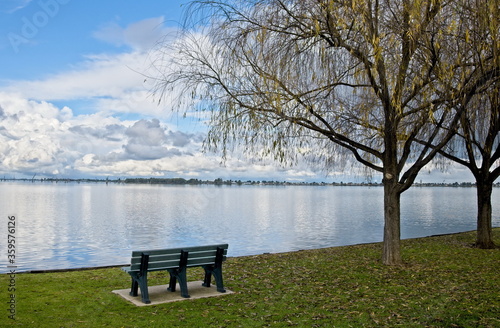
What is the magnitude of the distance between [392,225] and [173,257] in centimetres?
548

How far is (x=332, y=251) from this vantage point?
12977 millimetres

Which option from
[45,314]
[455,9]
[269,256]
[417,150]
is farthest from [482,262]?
[45,314]

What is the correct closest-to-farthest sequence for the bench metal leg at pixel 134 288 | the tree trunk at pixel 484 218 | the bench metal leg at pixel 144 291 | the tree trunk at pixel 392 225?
the bench metal leg at pixel 144 291 → the bench metal leg at pixel 134 288 → the tree trunk at pixel 392 225 → the tree trunk at pixel 484 218

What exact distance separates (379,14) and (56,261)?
15.6 metres

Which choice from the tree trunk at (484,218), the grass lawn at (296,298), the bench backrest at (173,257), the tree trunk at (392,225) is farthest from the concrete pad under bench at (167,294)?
the tree trunk at (484,218)

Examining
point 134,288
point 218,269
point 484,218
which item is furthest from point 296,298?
point 484,218

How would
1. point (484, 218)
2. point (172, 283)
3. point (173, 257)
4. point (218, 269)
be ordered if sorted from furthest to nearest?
point (484, 218)
point (218, 269)
point (172, 283)
point (173, 257)

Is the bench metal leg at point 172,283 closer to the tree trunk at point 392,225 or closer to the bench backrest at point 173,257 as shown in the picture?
the bench backrest at point 173,257

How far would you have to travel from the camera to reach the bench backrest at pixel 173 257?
6.87 m

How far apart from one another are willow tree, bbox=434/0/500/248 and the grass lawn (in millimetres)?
3252

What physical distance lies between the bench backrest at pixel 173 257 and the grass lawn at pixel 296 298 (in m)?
0.61

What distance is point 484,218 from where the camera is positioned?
44.7ft

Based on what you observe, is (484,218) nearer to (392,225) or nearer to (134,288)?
(392,225)

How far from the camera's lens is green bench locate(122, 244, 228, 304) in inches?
270
